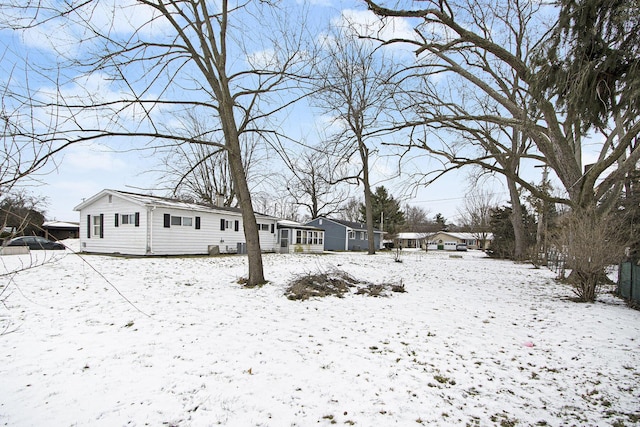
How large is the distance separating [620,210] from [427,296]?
12720 millimetres

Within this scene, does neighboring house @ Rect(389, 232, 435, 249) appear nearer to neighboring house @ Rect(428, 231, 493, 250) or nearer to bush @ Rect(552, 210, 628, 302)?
neighboring house @ Rect(428, 231, 493, 250)

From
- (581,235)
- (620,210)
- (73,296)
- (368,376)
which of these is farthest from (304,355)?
(620,210)

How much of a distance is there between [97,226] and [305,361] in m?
19.2

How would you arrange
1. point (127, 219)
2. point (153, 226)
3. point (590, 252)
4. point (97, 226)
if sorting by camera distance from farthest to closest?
point (97, 226) < point (127, 219) < point (153, 226) < point (590, 252)

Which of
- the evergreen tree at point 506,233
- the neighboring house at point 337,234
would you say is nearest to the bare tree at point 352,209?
the neighboring house at point 337,234

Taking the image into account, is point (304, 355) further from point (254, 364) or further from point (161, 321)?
point (161, 321)

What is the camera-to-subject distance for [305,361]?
4027mm

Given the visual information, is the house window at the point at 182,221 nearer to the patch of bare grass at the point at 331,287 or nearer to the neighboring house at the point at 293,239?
the neighboring house at the point at 293,239

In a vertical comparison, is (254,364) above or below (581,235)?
below

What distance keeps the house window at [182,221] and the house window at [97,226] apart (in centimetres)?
454

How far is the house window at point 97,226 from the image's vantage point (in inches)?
723

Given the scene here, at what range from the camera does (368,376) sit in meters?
3.68

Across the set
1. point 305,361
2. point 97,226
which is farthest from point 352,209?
point 305,361

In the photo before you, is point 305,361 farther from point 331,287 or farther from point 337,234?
point 337,234
